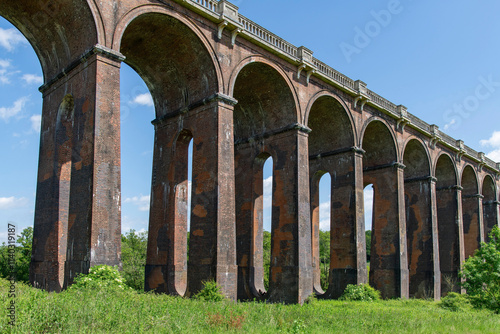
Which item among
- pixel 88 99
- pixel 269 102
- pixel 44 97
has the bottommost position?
pixel 88 99

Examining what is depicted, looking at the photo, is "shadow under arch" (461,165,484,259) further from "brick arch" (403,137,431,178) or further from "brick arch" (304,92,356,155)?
"brick arch" (304,92,356,155)

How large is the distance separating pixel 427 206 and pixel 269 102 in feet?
54.6

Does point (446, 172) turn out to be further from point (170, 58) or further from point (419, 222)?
point (170, 58)

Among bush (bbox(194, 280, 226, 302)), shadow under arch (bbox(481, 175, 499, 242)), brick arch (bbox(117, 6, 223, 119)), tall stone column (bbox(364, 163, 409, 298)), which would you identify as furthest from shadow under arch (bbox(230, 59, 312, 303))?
shadow under arch (bbox(481, 175, 499, 242))

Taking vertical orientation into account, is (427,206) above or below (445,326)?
above

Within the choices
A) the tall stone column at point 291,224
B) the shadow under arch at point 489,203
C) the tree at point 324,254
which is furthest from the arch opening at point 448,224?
the tree at point 324,254

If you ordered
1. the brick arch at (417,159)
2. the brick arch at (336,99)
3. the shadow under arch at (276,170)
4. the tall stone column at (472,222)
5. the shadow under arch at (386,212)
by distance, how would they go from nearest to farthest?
1. the shadow under arch at (276,170)
2. the brick arch at (336,99)
3. the shadow under arch at (386,212)
4. the brick arch at (417,159)
5. the tall stone column at (472,222)

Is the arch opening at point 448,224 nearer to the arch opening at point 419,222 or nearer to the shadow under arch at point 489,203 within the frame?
the arch opening at point 419,222

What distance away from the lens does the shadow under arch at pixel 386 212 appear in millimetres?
28391

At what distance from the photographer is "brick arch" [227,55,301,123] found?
65.0 feet

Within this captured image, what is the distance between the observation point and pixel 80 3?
15359 mm

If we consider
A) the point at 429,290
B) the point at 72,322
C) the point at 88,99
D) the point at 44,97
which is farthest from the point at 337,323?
the point at 429,290

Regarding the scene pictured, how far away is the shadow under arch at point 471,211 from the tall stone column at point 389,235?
1537 cm

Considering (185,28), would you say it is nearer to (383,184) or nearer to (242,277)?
(242,277)
